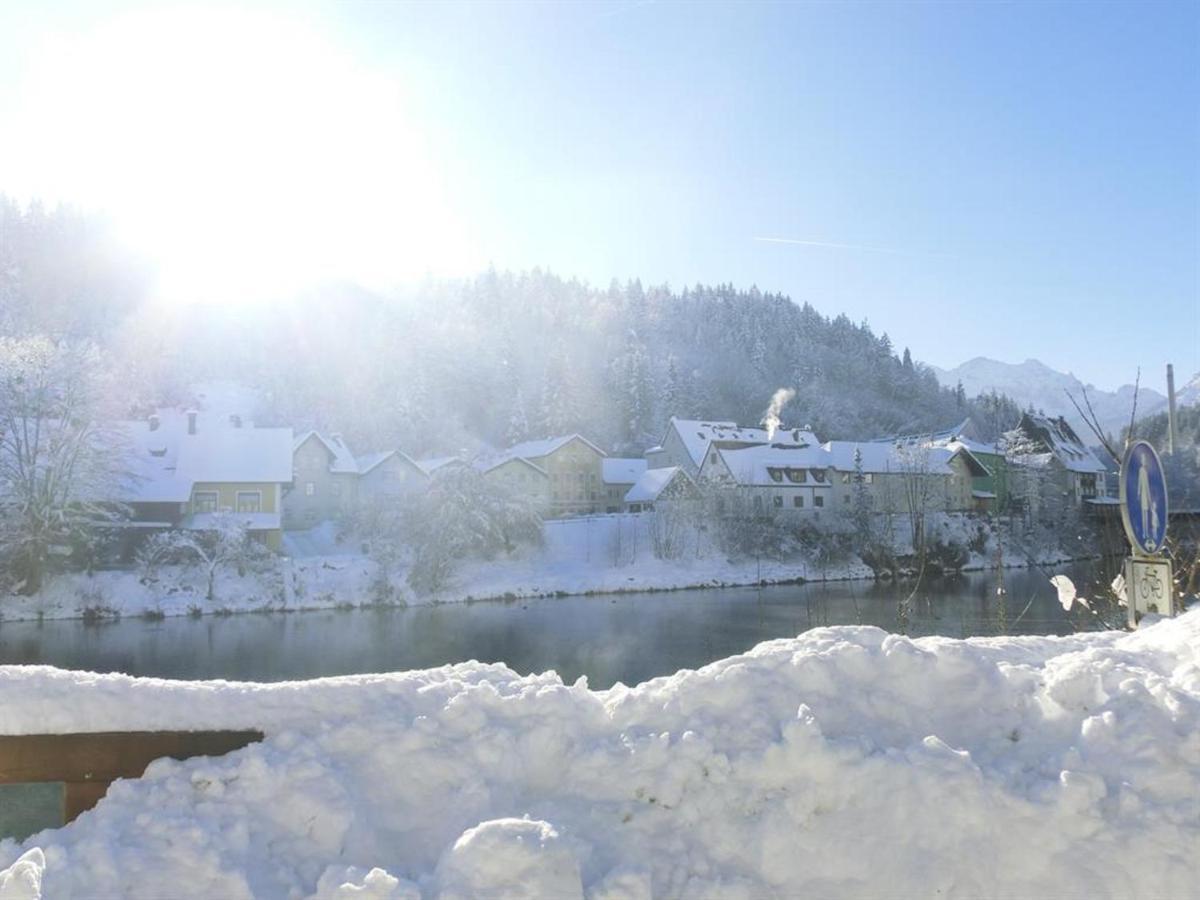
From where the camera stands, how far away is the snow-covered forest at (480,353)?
77250 mm

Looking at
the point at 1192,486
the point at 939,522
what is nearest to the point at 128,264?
the point at 939,522

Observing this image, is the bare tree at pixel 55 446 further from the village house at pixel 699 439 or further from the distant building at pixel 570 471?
the village house at pixel 699 439

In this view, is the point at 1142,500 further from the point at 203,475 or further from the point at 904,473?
the point at 904,473

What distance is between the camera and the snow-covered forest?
77250 millimetres

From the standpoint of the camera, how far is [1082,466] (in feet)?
246

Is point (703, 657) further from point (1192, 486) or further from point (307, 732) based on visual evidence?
point (1192, 486)

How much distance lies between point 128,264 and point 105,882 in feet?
338

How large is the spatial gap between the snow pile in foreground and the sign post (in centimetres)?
266

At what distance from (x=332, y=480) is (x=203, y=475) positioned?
9.69 metres

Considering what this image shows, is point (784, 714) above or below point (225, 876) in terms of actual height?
above

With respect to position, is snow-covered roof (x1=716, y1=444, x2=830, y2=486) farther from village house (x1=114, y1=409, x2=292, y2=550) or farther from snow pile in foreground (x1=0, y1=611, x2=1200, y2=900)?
snow pile in foreground (x1=0, y1=611, x2=1200, y2=900)

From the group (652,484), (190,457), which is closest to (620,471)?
(652,484)

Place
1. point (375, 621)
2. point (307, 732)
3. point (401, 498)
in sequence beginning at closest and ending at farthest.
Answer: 1. point (307, 732)
2. point (375, 621)
3. point (401, 498)

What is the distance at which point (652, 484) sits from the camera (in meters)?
61.3
